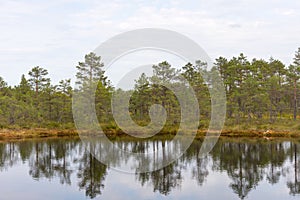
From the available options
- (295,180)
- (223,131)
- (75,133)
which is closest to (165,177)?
(295,180)

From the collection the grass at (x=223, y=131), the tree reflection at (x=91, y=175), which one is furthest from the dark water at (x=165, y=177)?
the grass at (x=223, y=131)

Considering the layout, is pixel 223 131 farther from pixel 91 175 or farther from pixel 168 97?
Answer: pixel 91 175

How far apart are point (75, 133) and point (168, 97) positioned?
Result: 18080 millimetres

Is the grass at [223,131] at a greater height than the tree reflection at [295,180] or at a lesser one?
greater

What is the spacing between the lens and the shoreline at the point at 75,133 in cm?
4881

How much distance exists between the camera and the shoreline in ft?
160

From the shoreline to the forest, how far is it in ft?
8.47

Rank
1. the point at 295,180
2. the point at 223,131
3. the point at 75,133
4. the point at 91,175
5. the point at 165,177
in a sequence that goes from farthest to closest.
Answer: the point at 75,133, the point at 223,131, the point at 91,175, the point at 165,177, the point at 295,180

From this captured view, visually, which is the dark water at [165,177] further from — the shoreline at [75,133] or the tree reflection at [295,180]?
the shoreline at [75,133]

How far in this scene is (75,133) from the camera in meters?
56.9

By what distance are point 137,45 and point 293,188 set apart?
17574 mm

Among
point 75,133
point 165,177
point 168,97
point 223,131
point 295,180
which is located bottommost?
point 165,177

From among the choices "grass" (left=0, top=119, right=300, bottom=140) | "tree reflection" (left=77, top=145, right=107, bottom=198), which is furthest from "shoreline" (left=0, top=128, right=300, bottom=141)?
"tree reflection" (left=77, top=145, right=107, bottom=198)

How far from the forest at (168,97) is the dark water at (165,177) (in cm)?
2270
